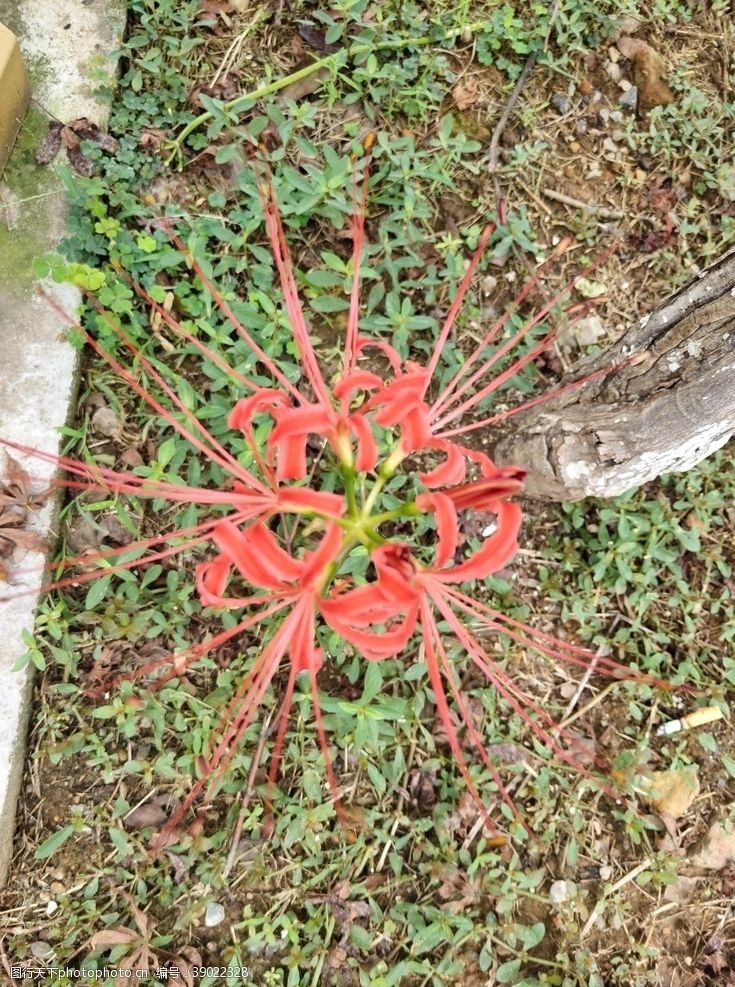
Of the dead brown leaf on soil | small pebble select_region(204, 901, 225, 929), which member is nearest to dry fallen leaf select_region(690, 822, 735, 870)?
small pebble select_region(204, 901, 225, 929)

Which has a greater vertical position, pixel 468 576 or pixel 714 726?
pixel 468 576

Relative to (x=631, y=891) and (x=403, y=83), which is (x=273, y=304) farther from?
(x=631, y=891)

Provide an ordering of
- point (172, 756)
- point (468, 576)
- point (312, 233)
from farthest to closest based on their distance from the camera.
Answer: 1. point (312, 233)
2. point (172, 756)
3. point (468, 576)

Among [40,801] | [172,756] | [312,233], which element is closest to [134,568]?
[172,756]

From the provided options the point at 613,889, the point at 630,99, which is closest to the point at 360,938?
the point at 613,889

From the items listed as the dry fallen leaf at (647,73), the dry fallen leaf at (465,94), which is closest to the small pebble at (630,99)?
the dry fallen leaf at (647,73)

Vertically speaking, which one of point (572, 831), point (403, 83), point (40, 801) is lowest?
point (572, 831)

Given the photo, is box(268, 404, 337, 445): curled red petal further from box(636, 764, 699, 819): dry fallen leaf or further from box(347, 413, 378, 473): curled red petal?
box(636, 764, 699, 819): dry fallen leaf

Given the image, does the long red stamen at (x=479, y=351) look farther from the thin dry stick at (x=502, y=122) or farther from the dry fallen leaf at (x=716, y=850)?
the dry fallen leaf at (x=716, y=850)
